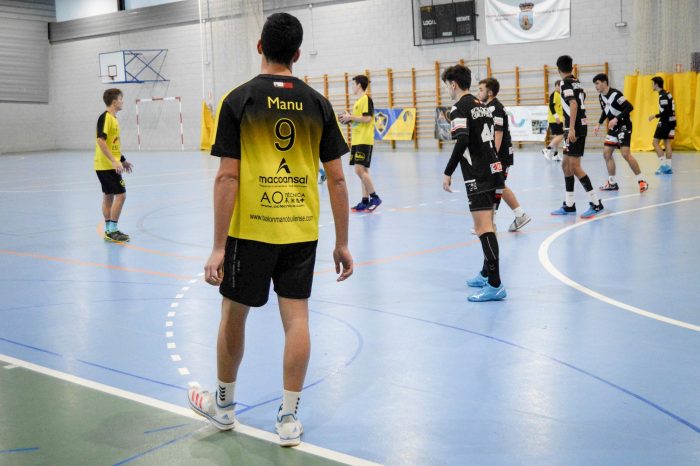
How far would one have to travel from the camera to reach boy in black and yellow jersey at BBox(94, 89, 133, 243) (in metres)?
9.75

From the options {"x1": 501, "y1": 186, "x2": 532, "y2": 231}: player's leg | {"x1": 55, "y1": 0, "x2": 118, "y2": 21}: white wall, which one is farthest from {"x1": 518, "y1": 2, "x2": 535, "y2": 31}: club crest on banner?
{"x1": 55, "y1": 0, "x2": 118, "y2": 21}: white wall

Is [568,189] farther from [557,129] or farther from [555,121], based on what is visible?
[555,121]

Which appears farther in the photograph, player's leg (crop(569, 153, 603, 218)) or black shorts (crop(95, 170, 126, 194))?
player's leg (crop(569, 153, 603, 218))

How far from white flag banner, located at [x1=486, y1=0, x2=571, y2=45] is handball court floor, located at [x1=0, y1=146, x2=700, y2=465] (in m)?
14.5

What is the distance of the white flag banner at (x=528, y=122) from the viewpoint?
2397 cm

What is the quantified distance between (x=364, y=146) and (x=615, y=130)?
14.9 feet

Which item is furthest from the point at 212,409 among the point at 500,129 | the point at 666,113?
the point at 666,113

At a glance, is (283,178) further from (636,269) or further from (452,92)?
(636,269)

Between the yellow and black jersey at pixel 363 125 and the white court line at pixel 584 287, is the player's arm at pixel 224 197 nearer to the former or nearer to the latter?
the white court line at pixel 584 287

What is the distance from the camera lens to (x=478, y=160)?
6.63 m

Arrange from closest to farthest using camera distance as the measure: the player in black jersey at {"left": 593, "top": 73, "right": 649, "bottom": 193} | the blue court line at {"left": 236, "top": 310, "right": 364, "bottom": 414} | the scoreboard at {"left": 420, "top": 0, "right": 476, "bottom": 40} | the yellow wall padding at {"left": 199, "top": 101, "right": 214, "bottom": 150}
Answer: the blue court line at {"left": 236, "top": 310, "right": 364, "bottom": 414} < the player in black jersey at {"left": 593, "top": 73, "right": 649, "bottom": 193} < the scoreboard at {"left": 420, "top": 0, "right": 476, "bottom": 40} < the yellow wall padding at {"left": 199, "top": 101, "right": 214, "bottom": 150}

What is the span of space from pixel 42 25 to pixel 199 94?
1084 cm

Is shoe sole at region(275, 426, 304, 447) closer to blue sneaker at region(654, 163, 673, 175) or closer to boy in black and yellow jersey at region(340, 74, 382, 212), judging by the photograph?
boy in black and yellow jersey at region(340, 74, 382, 212)

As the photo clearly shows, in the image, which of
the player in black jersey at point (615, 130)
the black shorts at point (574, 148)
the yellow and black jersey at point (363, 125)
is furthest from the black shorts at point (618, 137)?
the yellow and black jersey at point (363, 125)
